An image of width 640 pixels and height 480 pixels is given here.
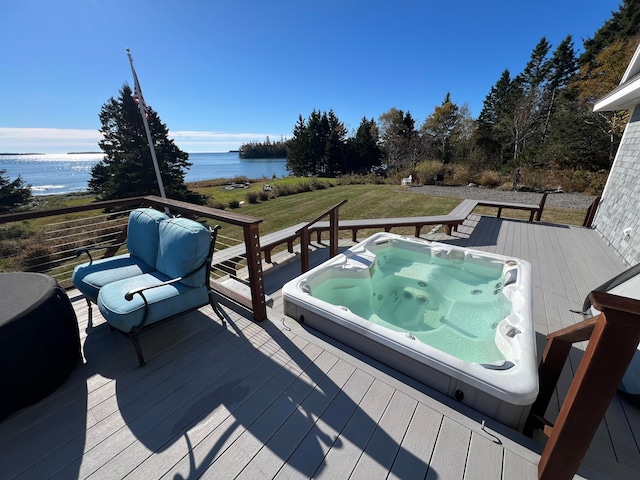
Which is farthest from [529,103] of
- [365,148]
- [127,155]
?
[127,155]

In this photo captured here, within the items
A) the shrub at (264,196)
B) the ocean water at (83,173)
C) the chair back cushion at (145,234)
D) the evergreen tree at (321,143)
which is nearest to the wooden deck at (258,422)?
the chair back cushion at (145,234)

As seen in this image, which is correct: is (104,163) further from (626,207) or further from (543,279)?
(626,207)

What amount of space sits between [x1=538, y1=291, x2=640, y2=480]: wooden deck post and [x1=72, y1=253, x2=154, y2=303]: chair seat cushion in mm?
3107

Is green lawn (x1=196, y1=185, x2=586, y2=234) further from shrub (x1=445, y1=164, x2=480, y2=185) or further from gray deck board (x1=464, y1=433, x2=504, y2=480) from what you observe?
gray deck board (x1=464, y1=433, x2=504, y2=480)

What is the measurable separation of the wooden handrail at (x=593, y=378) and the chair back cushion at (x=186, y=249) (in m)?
2.31

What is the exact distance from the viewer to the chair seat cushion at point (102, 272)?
7.23 ft

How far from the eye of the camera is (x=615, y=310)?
0.91 meters

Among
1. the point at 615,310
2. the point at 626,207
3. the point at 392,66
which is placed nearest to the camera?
the point at 615,310

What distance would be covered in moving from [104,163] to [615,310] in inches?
810

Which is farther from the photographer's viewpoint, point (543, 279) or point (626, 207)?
point (626, 207)

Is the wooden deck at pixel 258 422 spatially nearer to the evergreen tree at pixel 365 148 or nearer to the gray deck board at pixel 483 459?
the gray deck board at pixel 483 459

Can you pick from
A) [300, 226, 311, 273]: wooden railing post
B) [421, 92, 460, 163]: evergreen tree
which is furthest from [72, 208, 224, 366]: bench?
[421, 92, 460, 163]: evergreen tree

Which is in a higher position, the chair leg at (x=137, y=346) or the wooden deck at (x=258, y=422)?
the chair leg at (x=137, y=346)

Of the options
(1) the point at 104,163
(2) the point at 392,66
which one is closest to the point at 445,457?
(2) the point at 392,66
